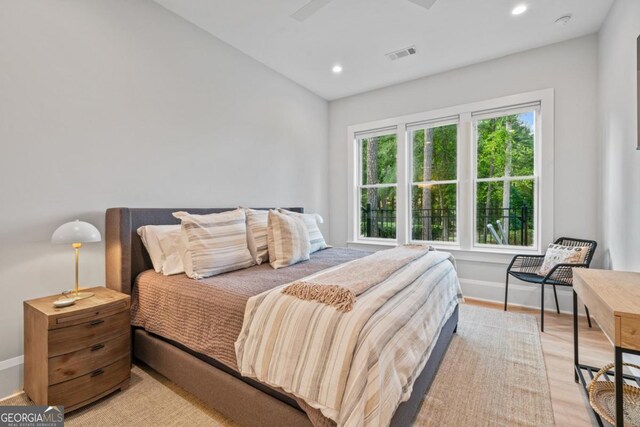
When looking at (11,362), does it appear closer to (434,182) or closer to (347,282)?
(347,282)

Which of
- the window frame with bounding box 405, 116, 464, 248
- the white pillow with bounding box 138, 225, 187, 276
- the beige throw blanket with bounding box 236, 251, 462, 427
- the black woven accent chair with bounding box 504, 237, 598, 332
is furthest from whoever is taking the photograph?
the window frame with bounding box 405, 116, 464, 248

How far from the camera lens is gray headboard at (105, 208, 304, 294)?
6.97 ft

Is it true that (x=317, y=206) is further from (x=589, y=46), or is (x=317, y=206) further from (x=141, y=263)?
(x=589, y=46)

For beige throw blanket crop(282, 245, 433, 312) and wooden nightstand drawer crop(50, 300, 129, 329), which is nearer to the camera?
beige throw blanket crop(282, 245, 433, 312)

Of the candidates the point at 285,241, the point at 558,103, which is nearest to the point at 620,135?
the point at 558,103

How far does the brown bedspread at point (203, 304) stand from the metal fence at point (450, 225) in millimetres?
2455

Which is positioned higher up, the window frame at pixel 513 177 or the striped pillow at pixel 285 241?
the window frame at pixel 513 177

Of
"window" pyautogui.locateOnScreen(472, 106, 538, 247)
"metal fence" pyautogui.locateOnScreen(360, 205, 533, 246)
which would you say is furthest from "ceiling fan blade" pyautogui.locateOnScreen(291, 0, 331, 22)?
"metal fence" pyautogui.locateOnScreen(360, 205, 533, 246)

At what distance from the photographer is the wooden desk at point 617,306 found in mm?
1099

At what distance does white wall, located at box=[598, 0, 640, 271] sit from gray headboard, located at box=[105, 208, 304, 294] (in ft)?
12.0

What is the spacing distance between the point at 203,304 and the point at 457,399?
166 centimetres

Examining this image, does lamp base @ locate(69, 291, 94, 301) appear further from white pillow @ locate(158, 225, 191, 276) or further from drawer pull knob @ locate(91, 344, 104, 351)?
white pillow @ locate(158, 225, 191, 276)

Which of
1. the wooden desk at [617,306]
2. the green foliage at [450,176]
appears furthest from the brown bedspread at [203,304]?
the green foliage at [450,176]

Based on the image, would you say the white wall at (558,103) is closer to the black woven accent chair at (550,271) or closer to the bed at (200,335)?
the black woven accent chair at (550,271)
